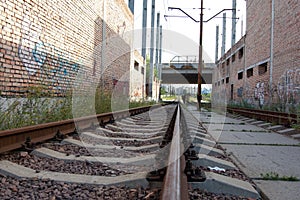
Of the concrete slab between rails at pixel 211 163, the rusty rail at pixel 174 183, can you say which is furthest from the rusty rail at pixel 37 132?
the concrete slab between rails at pixel 211 163

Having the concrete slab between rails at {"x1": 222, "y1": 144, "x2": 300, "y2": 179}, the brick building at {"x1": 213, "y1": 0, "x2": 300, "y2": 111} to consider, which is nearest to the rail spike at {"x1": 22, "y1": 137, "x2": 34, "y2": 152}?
the concrete slab between rails at {"x1": 222, "y1": 144, "x2": 300, "y2": 179}

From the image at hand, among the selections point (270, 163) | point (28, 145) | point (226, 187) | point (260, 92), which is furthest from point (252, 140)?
point (260, 92)

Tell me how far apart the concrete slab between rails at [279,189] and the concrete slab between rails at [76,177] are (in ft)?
3.07

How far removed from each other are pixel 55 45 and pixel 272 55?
10134 millimetres

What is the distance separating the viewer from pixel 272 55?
13.0m

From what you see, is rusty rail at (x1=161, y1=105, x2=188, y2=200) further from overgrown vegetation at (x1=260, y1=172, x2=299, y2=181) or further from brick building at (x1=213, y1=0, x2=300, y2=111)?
brick building at (x1=213, y1=0, x2=300, y2=111)

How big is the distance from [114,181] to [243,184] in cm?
102

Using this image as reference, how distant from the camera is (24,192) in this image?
1832mm

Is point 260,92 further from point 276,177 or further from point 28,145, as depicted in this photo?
point 28,145

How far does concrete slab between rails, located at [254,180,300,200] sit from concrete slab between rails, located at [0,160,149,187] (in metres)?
0.94

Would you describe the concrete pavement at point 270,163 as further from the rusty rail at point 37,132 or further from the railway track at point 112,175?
the rusty rail at point 37,132

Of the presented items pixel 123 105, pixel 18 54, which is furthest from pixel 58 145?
pixel 123 105

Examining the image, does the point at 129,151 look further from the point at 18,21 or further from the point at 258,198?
the point at 18,21

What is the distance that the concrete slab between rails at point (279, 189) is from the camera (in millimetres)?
2000
